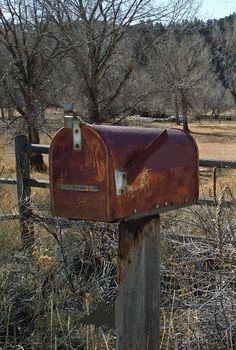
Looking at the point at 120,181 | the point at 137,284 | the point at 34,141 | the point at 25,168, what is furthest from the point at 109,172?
the point at 34,141

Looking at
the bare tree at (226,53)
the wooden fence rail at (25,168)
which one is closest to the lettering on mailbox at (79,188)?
the wooden fence rail at (25,168)

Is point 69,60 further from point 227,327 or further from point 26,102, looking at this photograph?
point 227,327

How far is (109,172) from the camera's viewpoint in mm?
1713

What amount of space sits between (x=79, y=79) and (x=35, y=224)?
11.4 m

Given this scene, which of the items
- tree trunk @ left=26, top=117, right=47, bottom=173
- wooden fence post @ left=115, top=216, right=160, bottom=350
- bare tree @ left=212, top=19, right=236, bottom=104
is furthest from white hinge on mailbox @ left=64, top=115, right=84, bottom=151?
bare tree @ left=212, top=19, right=236, bottom=104

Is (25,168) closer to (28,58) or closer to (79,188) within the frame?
(79,188)

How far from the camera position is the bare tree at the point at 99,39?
1439 centimetres

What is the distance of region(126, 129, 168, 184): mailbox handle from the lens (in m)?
1.77

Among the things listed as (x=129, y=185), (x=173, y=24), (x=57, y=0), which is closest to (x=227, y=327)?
(x=129, y=185)

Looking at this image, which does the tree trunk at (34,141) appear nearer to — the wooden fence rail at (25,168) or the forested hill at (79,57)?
the forested hill at (79,57)

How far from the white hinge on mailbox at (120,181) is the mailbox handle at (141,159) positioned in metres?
0.02

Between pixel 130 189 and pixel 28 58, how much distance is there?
14.8 meters

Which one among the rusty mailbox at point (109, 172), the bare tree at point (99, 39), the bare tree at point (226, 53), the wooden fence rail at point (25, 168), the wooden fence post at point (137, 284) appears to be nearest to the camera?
the rusty mailbox at point (109, 172)

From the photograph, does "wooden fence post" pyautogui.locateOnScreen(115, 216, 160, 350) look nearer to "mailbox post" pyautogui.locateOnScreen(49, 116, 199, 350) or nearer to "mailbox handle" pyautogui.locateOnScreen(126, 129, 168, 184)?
"mailbox post" pyautogui.locateOnScreen(49, 116, 199, 350)
